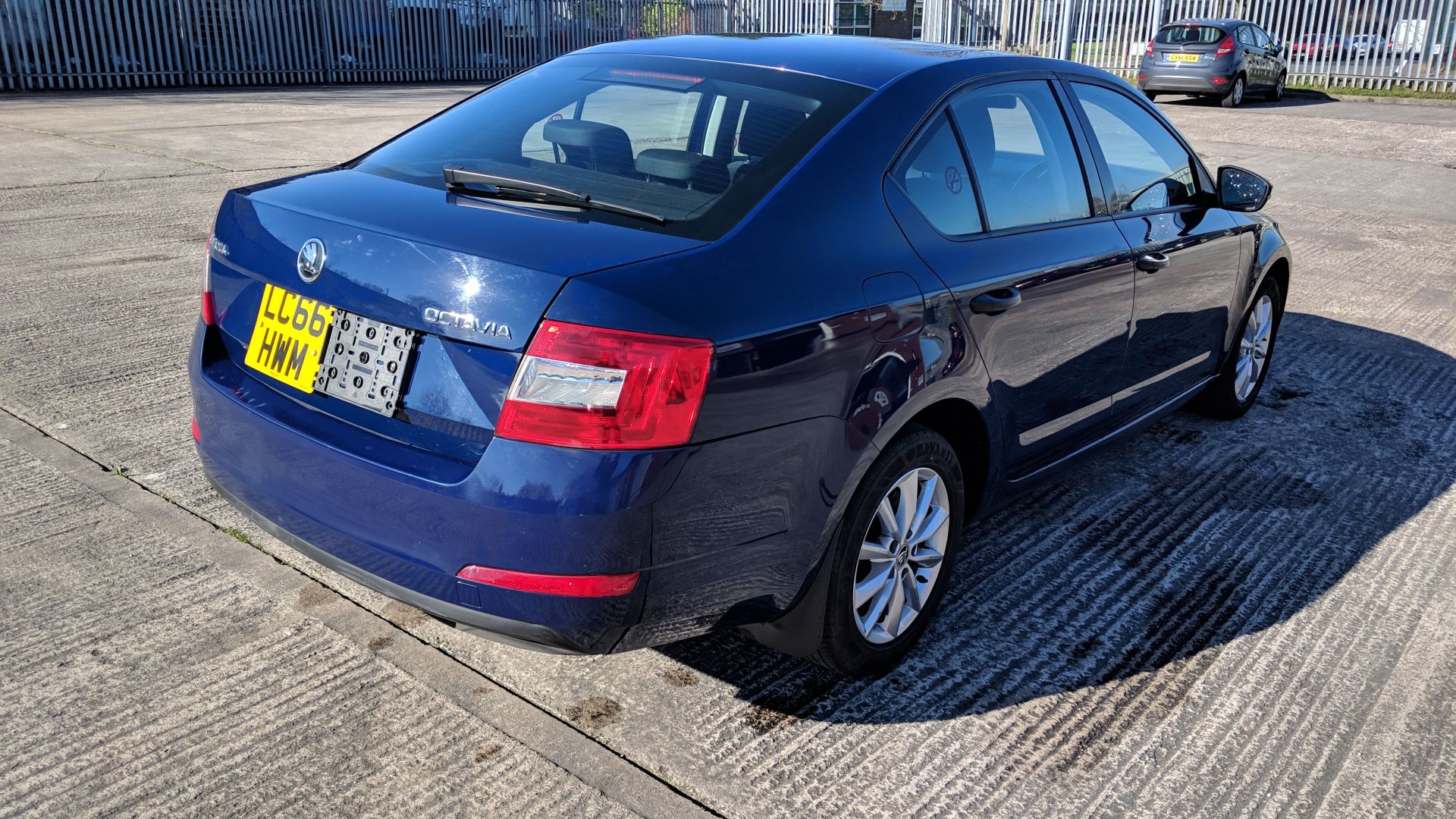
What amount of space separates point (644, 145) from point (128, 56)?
2084 centimetres

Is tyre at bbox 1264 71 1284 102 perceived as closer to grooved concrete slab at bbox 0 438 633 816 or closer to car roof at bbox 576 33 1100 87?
car roof at bbox 576 33 1100 87

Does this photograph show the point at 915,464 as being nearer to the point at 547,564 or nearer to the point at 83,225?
the point at 547,564

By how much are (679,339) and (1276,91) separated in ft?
80.4

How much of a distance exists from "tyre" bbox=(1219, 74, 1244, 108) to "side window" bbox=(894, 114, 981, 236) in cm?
2081

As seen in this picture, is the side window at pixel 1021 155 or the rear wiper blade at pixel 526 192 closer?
the rear wiper blade at pixel 526 192

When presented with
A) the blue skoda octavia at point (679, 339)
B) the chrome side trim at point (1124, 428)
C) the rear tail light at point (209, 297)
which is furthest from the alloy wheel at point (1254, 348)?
the rear tail light at point (209, 297)

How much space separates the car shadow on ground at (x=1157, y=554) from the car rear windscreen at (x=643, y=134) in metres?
1.25

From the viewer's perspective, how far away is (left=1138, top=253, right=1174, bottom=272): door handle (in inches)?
153

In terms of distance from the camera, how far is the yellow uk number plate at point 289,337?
265 cm

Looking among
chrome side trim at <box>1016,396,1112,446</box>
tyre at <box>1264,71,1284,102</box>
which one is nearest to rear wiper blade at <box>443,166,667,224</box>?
chrome side trim at <box>1016,396,1112,446</box>

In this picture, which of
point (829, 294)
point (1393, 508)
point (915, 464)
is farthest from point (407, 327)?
point (1393, 508)

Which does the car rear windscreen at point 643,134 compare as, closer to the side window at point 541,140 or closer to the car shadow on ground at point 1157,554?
the side window at point 541,140

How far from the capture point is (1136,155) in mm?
4176

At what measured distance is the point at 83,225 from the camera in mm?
8203
